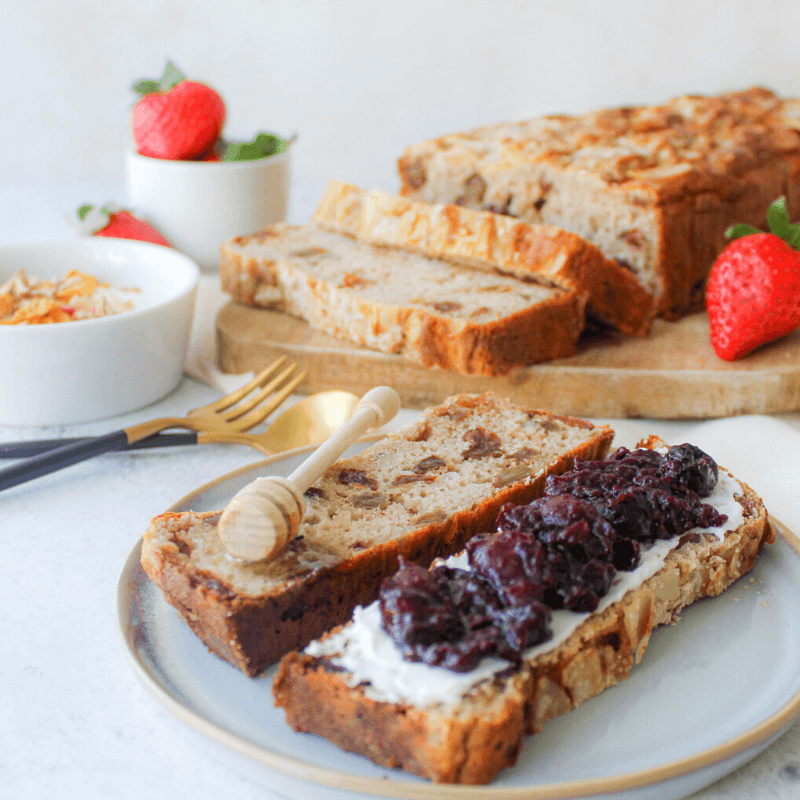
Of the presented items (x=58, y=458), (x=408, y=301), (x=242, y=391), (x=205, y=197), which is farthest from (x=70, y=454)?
(x=205, y=197)

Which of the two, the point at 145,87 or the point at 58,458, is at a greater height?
the point at 145,87

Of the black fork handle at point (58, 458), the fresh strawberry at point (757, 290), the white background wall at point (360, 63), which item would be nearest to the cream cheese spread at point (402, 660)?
the black fork handle at point (58, 458)

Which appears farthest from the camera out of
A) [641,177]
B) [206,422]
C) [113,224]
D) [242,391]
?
[113,224]

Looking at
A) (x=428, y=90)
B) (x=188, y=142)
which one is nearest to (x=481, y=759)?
(x=188, y=142)

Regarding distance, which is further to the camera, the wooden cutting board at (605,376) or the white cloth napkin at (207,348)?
the white cloth napkin at (207,348)

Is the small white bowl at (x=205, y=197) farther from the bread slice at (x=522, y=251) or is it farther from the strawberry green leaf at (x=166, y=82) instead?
the bread slice at (x=522, y=251)

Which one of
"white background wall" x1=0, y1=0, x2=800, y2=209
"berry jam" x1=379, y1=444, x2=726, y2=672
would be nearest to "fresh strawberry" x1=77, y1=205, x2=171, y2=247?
"white background wall" x1=0, y1=0, x2=800, y2=209

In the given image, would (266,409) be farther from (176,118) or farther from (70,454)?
(176,118)
